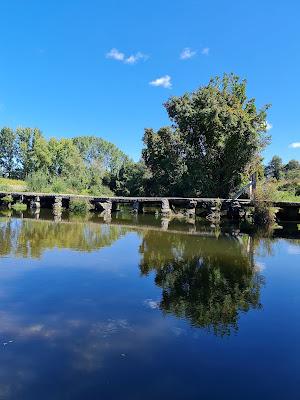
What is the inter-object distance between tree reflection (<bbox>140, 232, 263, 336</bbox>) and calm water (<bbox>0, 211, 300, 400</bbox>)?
30 mm

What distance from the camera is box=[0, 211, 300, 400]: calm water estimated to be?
450cm

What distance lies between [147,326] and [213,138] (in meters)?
28.7

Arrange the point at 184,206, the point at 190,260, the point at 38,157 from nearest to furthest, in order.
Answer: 1. the point at 190,260
2. the point at 184,206
3. the point at 38,157

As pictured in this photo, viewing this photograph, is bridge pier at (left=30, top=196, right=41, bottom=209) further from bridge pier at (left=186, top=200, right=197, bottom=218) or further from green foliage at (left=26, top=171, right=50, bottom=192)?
bridge pier at (left=186, top=200, right=197, bottom=218)

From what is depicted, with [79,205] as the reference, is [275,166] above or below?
above

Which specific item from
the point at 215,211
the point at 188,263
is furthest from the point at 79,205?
the point at 188,263

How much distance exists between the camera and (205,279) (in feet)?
30.7

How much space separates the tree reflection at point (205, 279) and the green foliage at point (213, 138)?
1887cm

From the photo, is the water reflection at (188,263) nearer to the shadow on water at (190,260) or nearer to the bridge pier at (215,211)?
the shadow on water at (190,260)

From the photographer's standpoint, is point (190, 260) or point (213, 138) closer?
point (190, 260)

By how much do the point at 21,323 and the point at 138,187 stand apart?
3831 centimetres

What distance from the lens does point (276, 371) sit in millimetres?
4949

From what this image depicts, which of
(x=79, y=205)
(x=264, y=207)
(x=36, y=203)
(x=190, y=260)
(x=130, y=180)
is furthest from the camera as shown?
(x=130, y=180)

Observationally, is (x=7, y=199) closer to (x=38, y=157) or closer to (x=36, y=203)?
(x=36, y=203)
